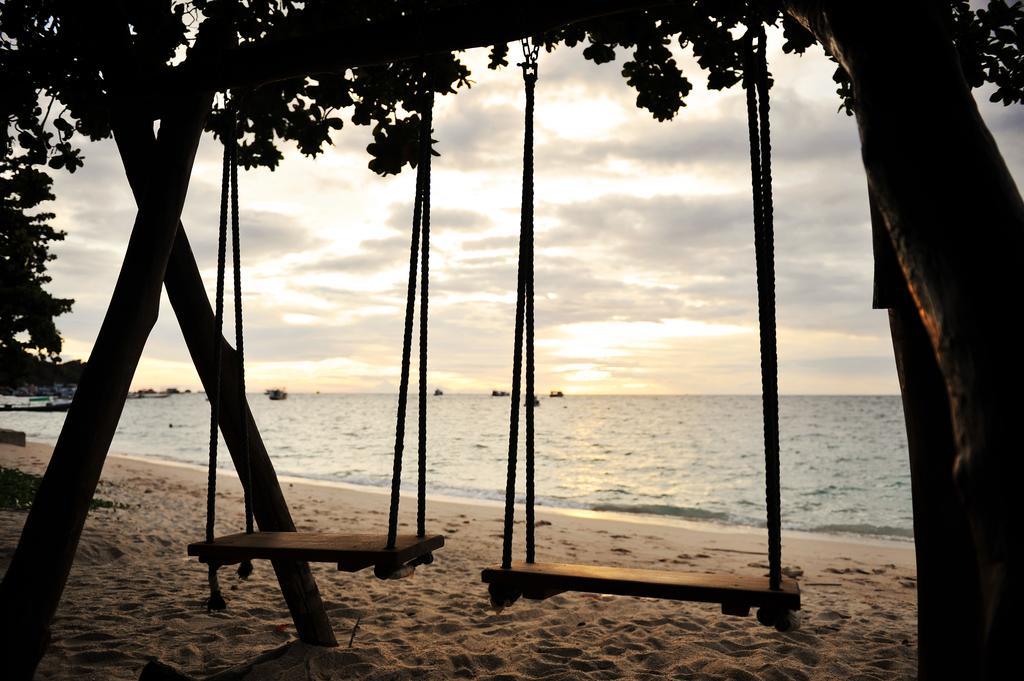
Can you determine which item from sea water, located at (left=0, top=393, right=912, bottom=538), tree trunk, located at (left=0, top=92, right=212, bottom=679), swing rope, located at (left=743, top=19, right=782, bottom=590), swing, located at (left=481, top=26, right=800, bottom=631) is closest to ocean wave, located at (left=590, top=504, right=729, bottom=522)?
sea water, located at (left=0, top=393, right=912, bottom=538)

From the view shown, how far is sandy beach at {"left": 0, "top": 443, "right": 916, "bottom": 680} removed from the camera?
347 centimetres

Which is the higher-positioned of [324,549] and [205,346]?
[205,346]

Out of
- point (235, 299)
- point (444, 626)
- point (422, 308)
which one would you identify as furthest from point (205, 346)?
point (444, 626)

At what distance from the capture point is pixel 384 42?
2.63 metres

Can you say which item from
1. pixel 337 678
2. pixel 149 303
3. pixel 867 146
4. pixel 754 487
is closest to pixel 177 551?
pixel 337 678

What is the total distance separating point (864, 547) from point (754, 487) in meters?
8.64

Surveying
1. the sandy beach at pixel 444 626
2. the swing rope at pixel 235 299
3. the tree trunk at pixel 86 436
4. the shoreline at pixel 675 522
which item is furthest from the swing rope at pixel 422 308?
the shoreline at pixel 675 522

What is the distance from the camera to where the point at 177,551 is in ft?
18.7

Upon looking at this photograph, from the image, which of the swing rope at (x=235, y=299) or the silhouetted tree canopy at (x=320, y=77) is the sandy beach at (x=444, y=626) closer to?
the swing rope at (x=235, y=299)

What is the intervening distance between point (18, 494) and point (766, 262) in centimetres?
823

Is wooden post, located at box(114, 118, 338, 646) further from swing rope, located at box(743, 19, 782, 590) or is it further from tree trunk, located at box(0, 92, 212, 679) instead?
swing rope, located at box(743, 19, 782, 590)

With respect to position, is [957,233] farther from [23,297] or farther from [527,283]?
[23,297]

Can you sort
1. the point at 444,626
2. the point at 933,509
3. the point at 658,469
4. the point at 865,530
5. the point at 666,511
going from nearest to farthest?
the point at 933,509 < the point at 444,626 < the point at 865,530 < the point at 666,511 < the point at 658,469

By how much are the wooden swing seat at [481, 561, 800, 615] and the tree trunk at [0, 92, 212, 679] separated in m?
1.56
